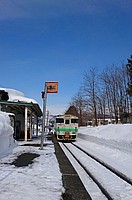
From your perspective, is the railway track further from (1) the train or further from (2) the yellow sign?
(1) the train

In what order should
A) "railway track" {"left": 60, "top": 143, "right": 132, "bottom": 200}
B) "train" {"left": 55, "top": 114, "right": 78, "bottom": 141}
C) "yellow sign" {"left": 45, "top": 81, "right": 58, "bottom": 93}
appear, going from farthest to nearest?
"train" {"left": 55, "top": 114, "right": 78, "bottom": 141}, "yellow sign" {"left": 45, "top": 81, "right": 58, "bottom": 93}, "railway track" {"left": 60, "top": 143, "right": 132, "bottom": 200}

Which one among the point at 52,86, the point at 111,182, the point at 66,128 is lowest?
the point at 111,182

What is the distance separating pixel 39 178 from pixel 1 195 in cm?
229

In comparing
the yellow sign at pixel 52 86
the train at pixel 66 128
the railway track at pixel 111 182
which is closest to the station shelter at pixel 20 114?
the train at pixel 66 128

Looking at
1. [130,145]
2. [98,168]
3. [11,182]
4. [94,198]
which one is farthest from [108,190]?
[130,145]

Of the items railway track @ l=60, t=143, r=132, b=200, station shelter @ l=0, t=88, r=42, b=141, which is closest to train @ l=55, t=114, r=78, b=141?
station shelter @ l=0, t=88, r=42, b=141

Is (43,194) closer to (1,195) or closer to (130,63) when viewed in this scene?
(1,195)

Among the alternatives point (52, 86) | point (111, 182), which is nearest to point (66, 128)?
point (52, 86)

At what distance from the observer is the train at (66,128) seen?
30594mm

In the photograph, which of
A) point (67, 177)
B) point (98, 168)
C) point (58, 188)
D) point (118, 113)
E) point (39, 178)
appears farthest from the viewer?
point (118, 113)

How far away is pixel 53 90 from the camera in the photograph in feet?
59.5

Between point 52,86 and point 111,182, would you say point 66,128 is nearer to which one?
point 52,86

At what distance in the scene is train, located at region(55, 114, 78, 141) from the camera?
3059cm

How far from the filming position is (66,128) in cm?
3073
